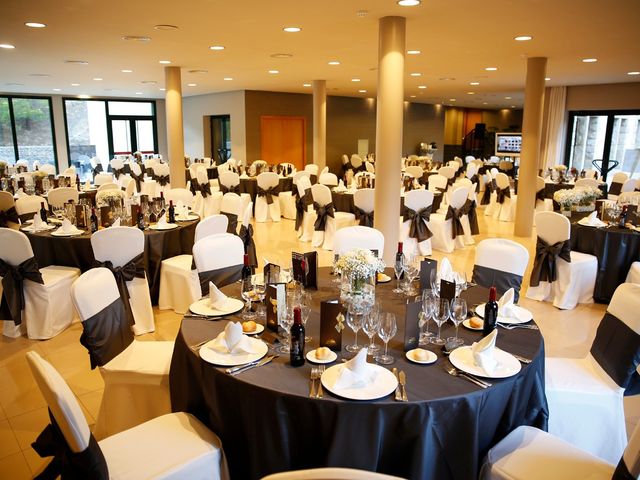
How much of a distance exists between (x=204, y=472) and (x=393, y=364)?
96 cm

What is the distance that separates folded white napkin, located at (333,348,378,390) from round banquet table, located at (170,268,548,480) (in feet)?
0.27

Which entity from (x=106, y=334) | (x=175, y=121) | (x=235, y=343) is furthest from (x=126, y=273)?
(x=175, y=121)

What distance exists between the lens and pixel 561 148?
597 inches

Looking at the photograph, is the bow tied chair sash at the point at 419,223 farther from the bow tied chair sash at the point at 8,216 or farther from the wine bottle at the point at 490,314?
the bow tied chair sash at the point at 8,216

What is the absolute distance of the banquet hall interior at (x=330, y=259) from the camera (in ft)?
7.30

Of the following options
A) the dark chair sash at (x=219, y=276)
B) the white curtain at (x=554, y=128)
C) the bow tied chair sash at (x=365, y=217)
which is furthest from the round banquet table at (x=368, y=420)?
the white curtain at (x=554, y=128)

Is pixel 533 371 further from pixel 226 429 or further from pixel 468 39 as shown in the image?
pixel 468 39

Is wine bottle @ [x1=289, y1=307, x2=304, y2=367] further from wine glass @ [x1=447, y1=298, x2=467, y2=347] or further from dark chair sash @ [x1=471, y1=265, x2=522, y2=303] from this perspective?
dark chair sash @ [x1=471, y1=265, x2=522, y2=303]

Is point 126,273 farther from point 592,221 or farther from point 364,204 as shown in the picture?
point 592,221

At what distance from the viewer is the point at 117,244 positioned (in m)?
4.71

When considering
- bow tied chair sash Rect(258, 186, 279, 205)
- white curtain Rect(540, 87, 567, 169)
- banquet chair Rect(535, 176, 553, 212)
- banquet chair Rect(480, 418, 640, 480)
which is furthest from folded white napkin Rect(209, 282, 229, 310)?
white curtain Rect(540, 87, 567, 169)

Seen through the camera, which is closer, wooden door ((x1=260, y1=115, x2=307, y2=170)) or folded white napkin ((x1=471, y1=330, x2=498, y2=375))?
folded white napkin ((x1=471, y1=330, x2=498, y2=375))

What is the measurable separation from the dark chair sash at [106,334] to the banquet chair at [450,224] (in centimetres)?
592

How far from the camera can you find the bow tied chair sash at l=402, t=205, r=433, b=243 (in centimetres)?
775
